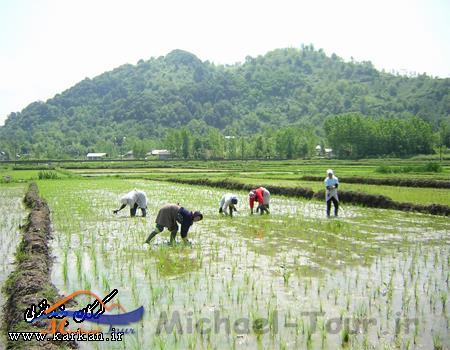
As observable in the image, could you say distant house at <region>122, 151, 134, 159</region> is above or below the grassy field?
above

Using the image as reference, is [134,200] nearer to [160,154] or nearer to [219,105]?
[160,154]

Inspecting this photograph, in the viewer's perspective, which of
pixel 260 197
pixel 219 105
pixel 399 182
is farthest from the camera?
pixel 219 105

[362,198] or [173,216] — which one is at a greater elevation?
[173,216]

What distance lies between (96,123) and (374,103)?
8406 cm

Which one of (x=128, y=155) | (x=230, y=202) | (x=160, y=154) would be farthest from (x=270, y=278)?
(x=128, y=155)

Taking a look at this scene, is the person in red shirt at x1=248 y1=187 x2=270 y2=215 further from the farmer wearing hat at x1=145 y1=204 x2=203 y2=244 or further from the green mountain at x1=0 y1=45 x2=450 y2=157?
the green mountain at x1=0 y1=45 x2=450 y2=157

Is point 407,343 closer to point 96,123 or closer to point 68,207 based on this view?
point 68,207

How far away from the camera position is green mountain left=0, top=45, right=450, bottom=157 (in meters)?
123

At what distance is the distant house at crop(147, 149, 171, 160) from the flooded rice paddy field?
80.2 meters

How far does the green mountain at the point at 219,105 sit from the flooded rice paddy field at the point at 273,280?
326 feet

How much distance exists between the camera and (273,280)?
6.71m

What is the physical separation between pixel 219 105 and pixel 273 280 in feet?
458

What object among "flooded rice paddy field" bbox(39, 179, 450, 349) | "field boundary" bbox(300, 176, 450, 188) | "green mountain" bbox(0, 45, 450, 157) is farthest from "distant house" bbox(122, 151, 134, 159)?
"flooded rice paddy field" bbox(39, 179, 450, 349)

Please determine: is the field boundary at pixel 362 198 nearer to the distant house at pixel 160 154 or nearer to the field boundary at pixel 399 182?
the field boundary at pixel 399 182
